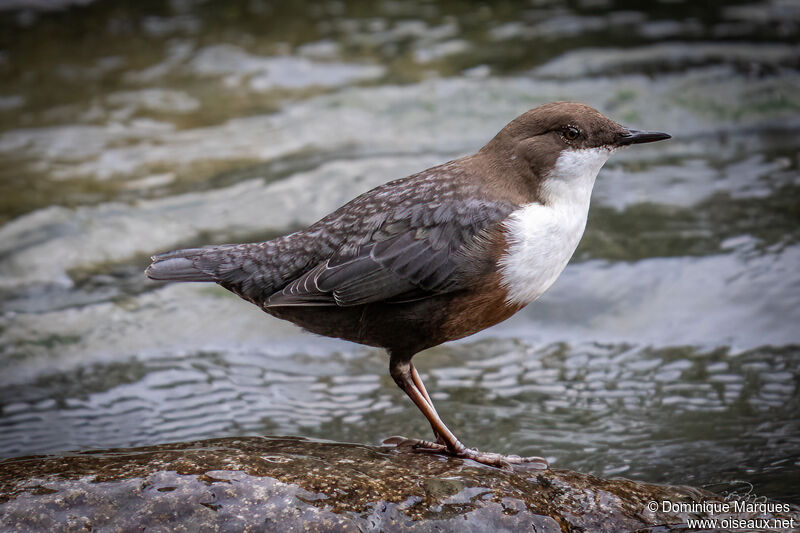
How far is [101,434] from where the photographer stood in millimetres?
4137

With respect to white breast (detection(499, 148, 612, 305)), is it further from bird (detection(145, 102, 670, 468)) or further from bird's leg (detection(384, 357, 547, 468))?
bird's leg (detection(384, 357, 547, 468))

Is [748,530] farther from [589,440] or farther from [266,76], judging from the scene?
[266,76]

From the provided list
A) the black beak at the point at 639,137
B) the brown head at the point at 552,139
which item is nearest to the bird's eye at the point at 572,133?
the brown head at the point at 552,139

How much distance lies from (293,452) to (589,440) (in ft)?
4.68

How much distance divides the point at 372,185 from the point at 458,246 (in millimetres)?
3159

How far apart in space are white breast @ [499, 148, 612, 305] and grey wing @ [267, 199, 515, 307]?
98 mm

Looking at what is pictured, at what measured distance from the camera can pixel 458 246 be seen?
3201 millimetres

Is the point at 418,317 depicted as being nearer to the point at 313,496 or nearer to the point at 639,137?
the point at 313,496

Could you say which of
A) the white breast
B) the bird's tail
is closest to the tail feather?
the bird's tail

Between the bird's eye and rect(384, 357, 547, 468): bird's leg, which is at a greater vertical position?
the bird's eye

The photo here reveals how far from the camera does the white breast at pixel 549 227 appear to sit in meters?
3.14

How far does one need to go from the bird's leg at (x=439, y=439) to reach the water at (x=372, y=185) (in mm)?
560

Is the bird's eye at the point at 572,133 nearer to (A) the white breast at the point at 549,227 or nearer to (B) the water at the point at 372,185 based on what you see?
(A) the white breast at the point at 549,227

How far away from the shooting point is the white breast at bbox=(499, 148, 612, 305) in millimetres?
3145
